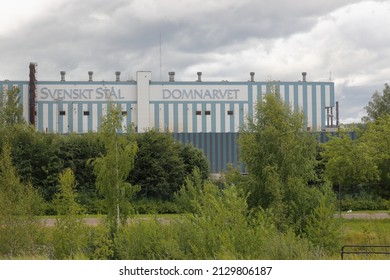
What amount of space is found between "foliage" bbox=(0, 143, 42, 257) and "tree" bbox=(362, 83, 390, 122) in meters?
52.9

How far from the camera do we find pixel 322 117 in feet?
200

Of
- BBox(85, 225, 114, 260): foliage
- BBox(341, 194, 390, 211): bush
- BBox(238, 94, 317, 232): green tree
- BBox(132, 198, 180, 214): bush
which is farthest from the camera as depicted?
BBox(341, 194, 390, 211): bush

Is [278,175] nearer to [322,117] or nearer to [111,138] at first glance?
[111,138]

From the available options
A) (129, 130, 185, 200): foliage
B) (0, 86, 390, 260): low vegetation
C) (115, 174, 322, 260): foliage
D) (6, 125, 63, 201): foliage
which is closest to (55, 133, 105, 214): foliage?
(6, 125, 63, 201): foliage

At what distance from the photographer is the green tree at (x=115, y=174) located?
23447mm

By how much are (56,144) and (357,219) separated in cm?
2103

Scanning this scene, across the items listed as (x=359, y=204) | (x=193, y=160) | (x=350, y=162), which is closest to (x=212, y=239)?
(x=350, y=162)

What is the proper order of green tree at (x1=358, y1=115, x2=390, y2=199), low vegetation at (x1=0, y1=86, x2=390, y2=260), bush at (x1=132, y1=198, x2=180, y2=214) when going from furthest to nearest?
1. bush at (x1=132, y1=198, x2=180, y2=214)
2. green tree at (x1=358, y1=115, x2=390, y2=199)
3. low vegetation at (x1=0, y1=86, x2=390, y2=260)

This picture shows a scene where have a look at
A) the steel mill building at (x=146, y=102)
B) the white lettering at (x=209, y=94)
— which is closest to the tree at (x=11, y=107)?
the steel mill building at (x=146, y=102)

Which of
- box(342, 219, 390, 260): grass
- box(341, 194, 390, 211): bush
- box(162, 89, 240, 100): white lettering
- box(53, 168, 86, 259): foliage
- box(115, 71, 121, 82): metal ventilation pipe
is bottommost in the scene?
box(341, 194, 390, 211): bush

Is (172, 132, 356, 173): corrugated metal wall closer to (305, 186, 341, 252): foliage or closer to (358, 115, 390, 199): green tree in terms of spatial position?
(358, 115, 390, 199): green tree

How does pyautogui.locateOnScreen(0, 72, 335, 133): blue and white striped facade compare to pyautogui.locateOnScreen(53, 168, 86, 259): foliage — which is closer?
pyautogui.locateOnScreen(53, 168, 86, 259): foliage

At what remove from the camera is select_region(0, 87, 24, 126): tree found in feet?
180
